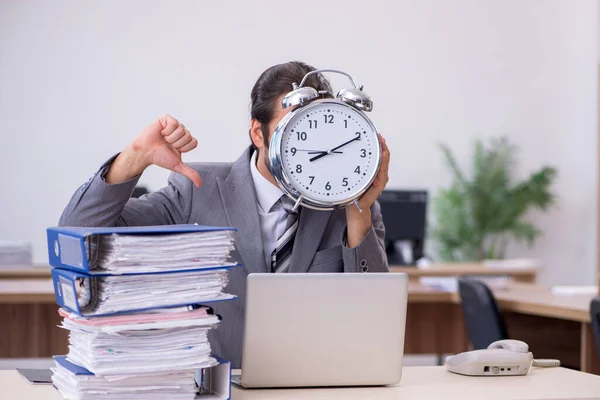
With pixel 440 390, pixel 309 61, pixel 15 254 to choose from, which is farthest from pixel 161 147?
pixel 309 61

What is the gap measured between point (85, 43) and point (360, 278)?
21.2 ft

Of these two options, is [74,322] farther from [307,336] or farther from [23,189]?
[23,189]

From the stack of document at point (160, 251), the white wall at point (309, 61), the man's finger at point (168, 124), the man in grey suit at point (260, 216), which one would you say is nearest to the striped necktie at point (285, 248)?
the man in grey suit at point (260, 216)

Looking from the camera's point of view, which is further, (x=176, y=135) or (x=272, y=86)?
(x=272, y=86)

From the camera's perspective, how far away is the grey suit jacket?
2033 mm

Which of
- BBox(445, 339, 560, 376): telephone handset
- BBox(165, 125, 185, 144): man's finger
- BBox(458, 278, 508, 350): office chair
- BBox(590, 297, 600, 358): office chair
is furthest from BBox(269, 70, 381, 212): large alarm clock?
BBox(458, 278, 508, 350): office chair

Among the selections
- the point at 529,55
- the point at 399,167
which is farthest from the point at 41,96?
the point at 529,55

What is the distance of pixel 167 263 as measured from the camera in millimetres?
1396

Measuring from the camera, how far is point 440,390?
164 centimetres

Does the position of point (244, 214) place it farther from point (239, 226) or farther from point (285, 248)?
point (285, 248)

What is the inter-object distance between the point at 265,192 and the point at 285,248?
161 mm

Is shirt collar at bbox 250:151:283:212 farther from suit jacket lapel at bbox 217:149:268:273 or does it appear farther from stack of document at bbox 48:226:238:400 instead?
stack of document at bbox 48:226:238:400

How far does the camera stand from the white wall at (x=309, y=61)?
7406mm

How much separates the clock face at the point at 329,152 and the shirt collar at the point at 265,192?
401 mm
